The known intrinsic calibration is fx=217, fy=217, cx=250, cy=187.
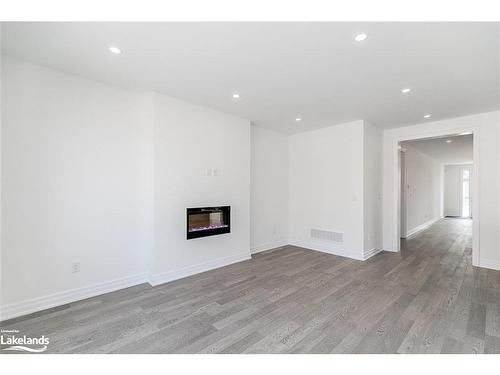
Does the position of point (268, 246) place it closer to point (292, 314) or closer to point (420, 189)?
point (292, 314)

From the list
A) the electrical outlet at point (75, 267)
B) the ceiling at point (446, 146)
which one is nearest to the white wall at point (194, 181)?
the electrical outlet at point (75, 267)

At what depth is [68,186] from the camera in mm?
2590

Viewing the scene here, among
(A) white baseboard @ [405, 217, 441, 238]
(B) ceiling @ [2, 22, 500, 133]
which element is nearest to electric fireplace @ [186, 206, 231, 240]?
Result: (B) ceiling @ [2, 22, 500, 133]

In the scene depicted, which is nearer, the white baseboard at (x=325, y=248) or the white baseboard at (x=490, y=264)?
the white baseboard at (x=490, y=264)

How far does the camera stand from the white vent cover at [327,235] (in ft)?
14.7

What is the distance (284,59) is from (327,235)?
11.9 feet

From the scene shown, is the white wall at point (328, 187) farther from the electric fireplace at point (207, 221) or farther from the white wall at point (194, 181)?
the electric fireplace at point (207, 221)

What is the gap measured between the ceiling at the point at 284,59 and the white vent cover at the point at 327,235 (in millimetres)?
2535

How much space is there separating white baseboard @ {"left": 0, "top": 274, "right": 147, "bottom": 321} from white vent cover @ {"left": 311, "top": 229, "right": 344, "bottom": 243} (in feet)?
11.4

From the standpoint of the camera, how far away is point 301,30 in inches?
69.8

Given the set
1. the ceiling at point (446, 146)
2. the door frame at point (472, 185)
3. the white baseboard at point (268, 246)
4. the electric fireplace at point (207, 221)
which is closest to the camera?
the electric fireplace at point (207, 221)

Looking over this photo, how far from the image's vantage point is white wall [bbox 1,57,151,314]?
2.29 m

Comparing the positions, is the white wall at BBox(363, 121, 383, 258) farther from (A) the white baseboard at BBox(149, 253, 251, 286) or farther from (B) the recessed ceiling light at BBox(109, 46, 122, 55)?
(B) the recessed ceiling light at BBox(109, 46, 122, 55)

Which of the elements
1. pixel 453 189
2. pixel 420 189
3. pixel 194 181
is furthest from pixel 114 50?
pixel 453 189
